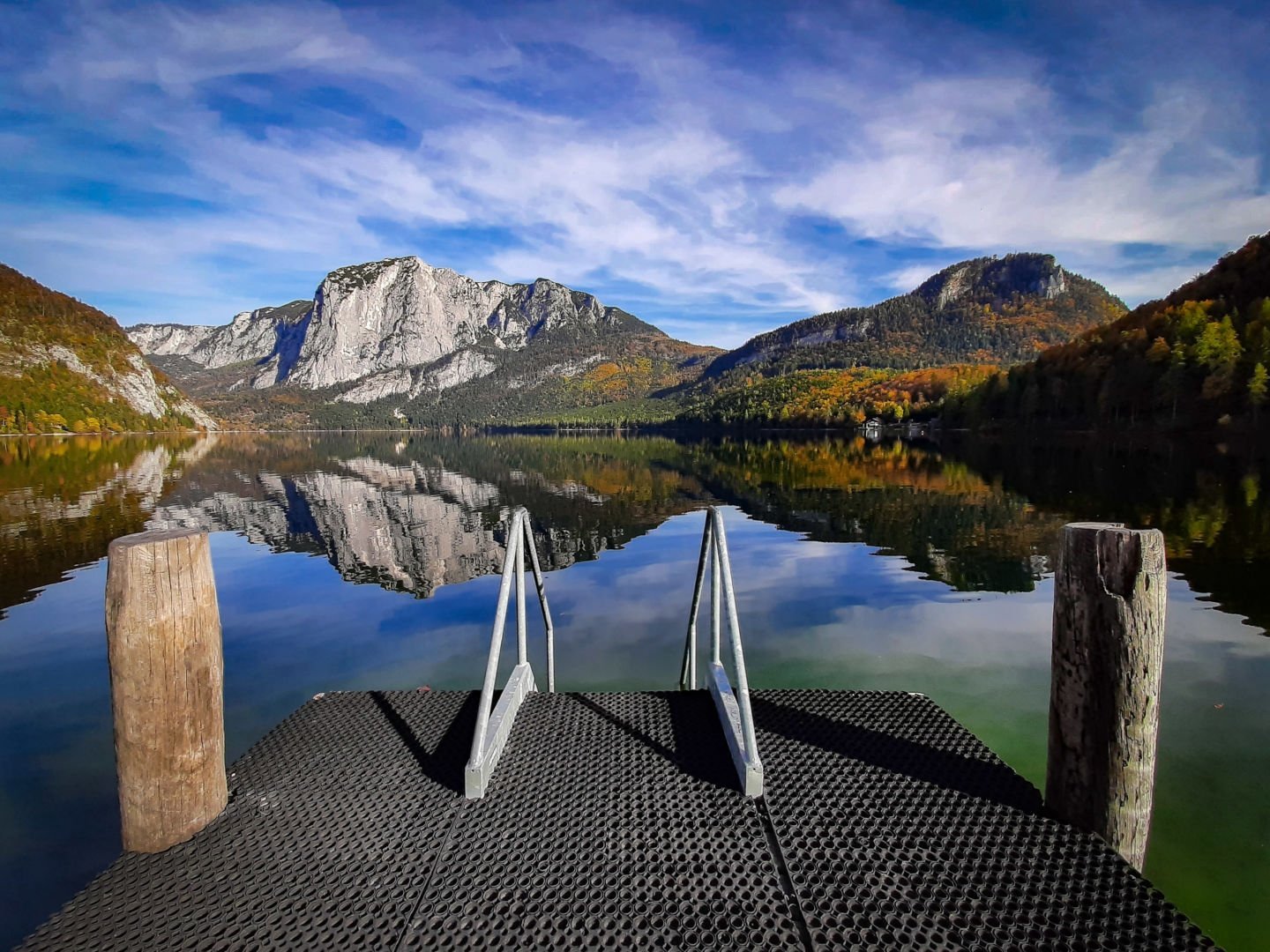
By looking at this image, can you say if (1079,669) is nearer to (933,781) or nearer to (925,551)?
(933,781)

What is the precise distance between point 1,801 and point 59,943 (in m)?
4.37

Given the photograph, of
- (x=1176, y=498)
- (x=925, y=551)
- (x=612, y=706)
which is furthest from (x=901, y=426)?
(x=612, y=706)

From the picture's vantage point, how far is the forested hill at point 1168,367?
190 feet

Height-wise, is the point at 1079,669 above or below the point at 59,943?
above

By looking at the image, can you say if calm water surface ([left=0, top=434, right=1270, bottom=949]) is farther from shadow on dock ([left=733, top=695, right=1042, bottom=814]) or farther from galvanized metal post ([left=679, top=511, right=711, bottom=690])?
shadow on dock ([left=733, top=695, right=1042, bottom=814])

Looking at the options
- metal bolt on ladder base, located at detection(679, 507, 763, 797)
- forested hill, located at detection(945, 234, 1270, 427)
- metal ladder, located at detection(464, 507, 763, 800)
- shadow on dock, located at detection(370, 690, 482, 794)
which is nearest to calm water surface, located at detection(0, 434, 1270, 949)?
shadow on dock, located at detection(370, 690, 482, 794)

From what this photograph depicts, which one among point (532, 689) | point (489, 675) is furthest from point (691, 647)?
point (489, 675)

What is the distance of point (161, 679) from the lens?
4.04 m

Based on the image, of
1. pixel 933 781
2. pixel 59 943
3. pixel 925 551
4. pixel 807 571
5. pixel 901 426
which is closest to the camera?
pixel 59 943

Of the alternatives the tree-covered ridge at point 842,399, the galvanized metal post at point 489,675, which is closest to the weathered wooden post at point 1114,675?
the galvanized metal post at point 489,675

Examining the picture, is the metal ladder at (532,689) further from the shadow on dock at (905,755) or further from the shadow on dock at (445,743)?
the shadow on dock at (905,755)

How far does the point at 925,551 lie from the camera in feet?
60.2

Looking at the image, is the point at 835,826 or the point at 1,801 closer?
the point at 835,826

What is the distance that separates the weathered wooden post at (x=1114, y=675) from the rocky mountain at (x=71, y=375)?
151537 mm
